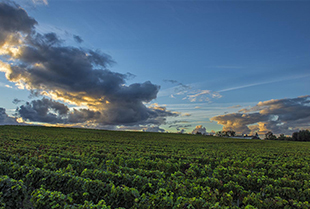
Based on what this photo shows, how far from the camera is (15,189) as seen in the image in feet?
25.2

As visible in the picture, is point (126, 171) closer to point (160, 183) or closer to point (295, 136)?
point (160, 183)

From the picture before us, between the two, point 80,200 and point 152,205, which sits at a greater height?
point 152,205

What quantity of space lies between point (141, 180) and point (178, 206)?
3128 millimetres

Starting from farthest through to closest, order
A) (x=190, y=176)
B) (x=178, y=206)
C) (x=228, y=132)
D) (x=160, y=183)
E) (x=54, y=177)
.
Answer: (x=228, y=132) < (x=190, y=176) < (x=54, y=177) < (x=160, y=183) < (x=178, y=206)

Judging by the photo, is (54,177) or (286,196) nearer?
(286,196)

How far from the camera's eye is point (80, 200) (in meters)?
8.04

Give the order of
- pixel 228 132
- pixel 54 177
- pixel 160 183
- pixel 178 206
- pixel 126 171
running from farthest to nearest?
pixel 228 132
pixel 126 171
pixel 54 177
pixel 160 183
pixel 178 206

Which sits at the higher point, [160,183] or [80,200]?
[160,183]

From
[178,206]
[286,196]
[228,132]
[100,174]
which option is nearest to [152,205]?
[178,206]

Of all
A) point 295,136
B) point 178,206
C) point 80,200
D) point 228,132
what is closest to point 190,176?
point 178,206

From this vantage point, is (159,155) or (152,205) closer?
(152,205)

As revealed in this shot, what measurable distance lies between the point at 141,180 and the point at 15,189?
5245 mm

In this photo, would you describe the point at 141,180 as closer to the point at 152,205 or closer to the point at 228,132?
the point at 152,205

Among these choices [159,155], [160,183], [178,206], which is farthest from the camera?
[159,155]
